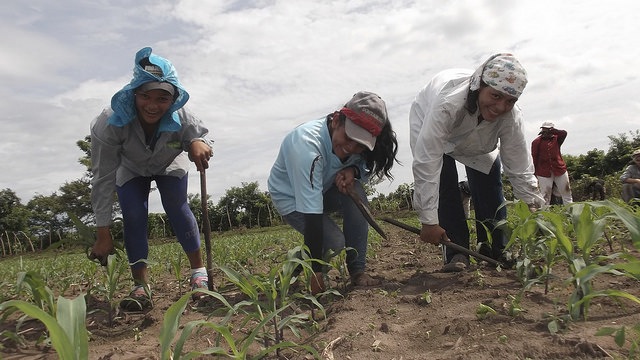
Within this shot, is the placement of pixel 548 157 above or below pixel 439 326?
above

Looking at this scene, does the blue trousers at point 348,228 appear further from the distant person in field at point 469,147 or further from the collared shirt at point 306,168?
the distant person in field at point 469,147

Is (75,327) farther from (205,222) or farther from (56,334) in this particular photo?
(205,222)

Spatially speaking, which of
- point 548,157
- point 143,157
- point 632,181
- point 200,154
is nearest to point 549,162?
point 548,157

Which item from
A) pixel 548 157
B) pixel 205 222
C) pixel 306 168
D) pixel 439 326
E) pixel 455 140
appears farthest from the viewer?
pixel 548 157

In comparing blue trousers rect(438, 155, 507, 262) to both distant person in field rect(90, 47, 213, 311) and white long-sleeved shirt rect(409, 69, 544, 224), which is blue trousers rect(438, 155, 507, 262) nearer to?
white long-sleeved shirt rect(409, 69, 544, 224)

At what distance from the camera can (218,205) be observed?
2891cm

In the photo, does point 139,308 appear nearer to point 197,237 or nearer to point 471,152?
point 197,237

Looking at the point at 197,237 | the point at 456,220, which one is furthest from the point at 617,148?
the point at 197,237

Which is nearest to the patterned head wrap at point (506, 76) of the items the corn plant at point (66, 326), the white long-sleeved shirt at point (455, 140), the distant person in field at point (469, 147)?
the distant person in field at point (469, 147)

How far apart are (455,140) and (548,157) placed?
451 centimetres

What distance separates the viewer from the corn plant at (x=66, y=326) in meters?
1.03

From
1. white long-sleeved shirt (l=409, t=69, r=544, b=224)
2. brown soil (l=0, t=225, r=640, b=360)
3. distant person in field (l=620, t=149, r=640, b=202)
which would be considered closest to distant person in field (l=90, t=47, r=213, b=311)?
brown soil (l=0, t=225, r=640, b=360)

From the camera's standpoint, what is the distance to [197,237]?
3.21m

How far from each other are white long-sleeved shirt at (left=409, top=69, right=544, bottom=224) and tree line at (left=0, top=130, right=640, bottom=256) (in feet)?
34.1
